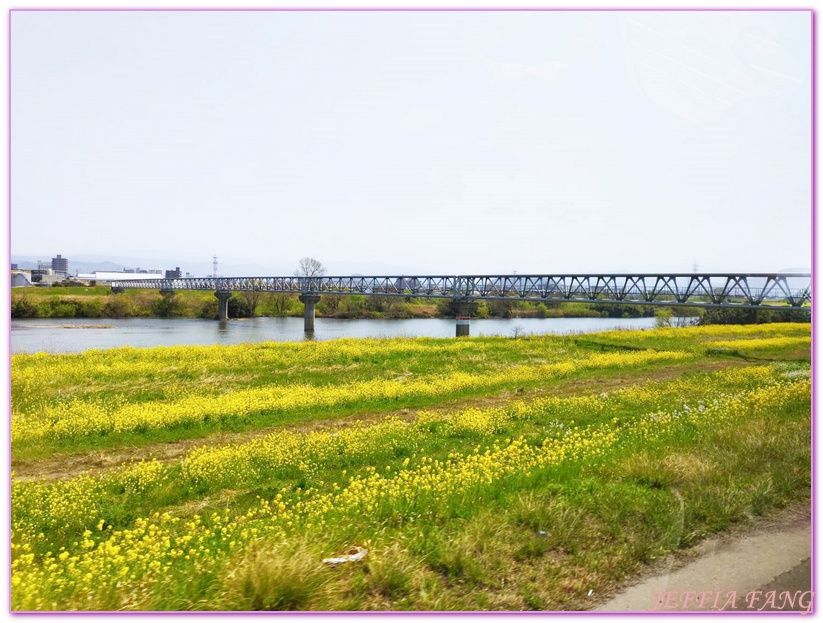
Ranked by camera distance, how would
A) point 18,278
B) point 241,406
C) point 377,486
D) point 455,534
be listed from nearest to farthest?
1. point 455,534
2. point 377,486
3. point 241,406
4. point 18,278

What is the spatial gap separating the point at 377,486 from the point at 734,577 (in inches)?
190

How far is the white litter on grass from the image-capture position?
580 cm

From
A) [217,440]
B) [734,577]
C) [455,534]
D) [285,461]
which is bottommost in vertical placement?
[217,440]

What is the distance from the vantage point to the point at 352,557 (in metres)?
5.96

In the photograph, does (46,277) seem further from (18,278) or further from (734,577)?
(734,577)

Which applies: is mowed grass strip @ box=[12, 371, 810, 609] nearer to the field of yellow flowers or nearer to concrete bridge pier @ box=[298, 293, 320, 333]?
the field of yellow flowers

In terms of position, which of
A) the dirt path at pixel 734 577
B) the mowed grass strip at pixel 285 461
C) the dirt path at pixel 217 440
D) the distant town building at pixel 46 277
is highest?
the distant town building at pixel 46 277

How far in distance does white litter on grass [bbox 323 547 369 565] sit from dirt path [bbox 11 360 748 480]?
6.77 metres

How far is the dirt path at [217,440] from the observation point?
35.3 feet

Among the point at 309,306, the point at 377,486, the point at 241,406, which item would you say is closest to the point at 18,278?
Answer: the point at 309,306

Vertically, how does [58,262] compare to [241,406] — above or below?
above

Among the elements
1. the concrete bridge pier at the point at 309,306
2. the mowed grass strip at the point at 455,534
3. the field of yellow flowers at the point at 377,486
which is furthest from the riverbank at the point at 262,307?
the mowed grass strip at the point at 455,534

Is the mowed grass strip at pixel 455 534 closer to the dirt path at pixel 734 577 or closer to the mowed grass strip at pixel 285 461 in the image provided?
the dirt path at pixel 734 577

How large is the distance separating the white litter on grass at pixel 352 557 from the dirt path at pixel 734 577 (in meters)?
2.49
